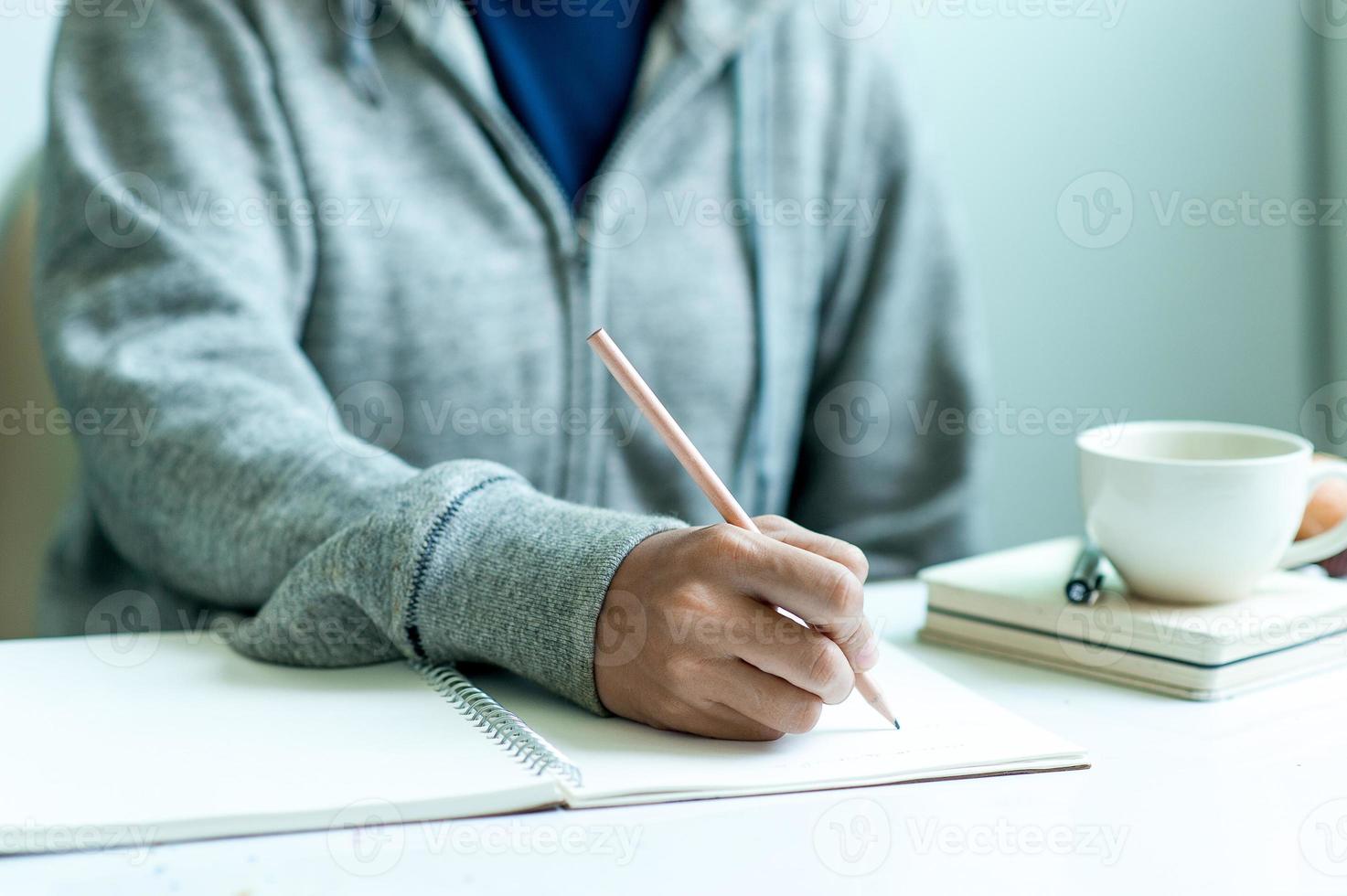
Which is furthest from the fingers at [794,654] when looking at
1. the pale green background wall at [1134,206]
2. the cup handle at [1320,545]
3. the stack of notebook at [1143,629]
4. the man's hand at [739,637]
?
the pale green background wall at [1134,206]

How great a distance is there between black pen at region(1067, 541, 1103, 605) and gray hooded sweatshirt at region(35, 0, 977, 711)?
0.75 feet

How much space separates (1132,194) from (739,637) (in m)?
1.14

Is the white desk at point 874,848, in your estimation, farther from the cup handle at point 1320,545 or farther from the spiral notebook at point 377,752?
the cup handle at point 1320,545

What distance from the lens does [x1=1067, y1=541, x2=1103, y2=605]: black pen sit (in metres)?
0.62

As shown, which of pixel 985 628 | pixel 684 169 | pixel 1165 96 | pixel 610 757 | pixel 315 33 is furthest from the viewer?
pixel 1165 96

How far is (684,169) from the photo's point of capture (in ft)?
3.42

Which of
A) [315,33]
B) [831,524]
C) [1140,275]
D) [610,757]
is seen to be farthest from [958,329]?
[610,757]

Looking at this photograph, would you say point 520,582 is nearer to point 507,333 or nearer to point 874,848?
point 874,848

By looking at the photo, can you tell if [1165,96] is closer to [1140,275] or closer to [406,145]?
[1140,275]

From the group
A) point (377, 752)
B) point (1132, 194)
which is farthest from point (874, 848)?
point (1132, 194)

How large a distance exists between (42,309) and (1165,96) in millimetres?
1201

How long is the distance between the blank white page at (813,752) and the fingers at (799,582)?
4cm

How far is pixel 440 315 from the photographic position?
38.0 inches

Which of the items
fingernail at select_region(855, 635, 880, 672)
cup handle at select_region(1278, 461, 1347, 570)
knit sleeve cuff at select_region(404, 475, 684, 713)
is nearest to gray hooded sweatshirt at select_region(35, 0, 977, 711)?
knit sleeve cuff at select_region(404, 475, 684, 713)
